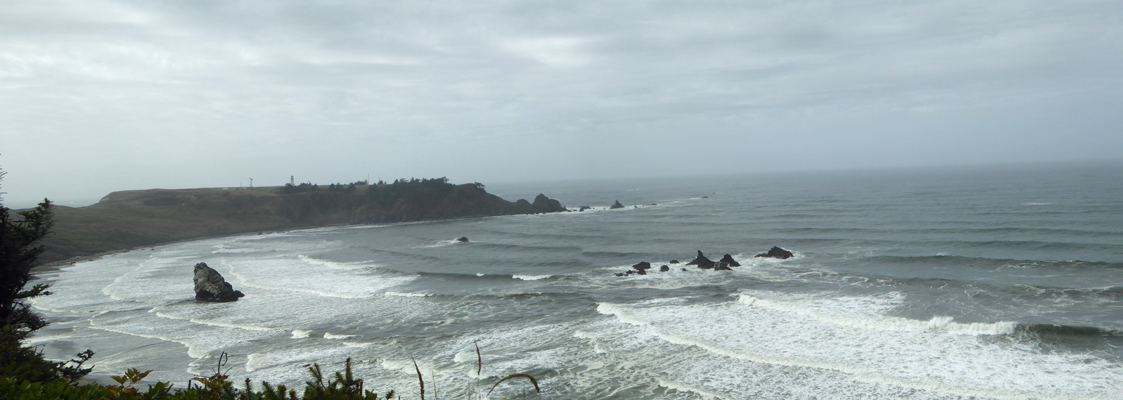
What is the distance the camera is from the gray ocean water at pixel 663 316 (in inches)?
623

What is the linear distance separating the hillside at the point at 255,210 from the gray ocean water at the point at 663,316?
1823 cm

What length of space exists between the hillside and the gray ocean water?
1823 cm

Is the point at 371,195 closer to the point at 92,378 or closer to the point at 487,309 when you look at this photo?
the point at 487,309

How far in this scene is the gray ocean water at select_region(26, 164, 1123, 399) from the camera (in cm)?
1584

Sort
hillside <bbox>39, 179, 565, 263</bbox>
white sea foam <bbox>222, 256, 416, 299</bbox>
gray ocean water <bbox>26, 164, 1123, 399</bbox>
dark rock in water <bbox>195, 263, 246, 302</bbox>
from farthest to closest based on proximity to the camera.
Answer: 1. hillside <bbox>39, 179, 565, 263</bbox>
2. white sea foam <bbox>222, 256, 416, 299</bbox>
3. dark rock in water <bbox>195, 263, 246, 302</bbox>
4. gray ocean water <bbox>26, 164, 1123, 399</bbox>

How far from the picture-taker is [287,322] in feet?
79.0

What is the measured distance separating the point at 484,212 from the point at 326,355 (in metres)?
74.0

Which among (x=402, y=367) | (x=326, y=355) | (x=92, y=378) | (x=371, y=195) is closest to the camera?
(x=92, y=378)

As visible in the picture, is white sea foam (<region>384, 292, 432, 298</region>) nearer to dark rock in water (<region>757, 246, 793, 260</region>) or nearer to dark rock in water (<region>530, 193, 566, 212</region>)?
dark rock in water (<region>757, 246, 793, 260</region>)

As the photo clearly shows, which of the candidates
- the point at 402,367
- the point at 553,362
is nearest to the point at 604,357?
the point at 553,362

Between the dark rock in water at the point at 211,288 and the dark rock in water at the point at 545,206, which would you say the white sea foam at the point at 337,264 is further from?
the dark rock in water at the point at 545,206

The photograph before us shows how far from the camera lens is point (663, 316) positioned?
916 inches

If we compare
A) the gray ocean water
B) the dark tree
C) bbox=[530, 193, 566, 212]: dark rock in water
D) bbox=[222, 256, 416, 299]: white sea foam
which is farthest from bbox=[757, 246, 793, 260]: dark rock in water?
bbox=[530, 193, 566, 212]: dark rock in water

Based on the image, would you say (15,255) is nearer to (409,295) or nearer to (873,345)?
(409,295)
